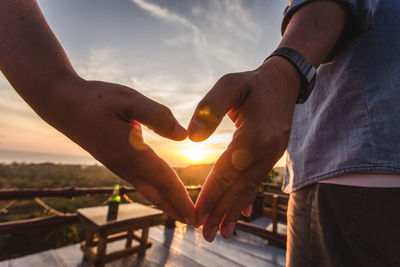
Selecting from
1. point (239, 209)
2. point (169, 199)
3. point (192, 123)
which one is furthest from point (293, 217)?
point (192, 123)

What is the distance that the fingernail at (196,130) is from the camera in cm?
47

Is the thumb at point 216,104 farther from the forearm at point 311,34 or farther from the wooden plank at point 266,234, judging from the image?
the wooden plank at point 266,234

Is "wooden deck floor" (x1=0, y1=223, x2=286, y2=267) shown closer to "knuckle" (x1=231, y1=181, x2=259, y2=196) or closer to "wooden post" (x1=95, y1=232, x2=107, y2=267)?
"wooden post" (x1=95, y1=232, x2=107, y2=267)

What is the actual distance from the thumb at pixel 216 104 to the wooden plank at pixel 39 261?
3429 mm

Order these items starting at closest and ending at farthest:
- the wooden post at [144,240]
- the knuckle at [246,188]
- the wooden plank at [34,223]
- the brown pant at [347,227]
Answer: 1. the knuckle at [246,188]
2. the brown pant at [347,227]
3. the wooden plank at [34,223]
4. the wooden post at [144,240]

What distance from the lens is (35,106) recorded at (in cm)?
49

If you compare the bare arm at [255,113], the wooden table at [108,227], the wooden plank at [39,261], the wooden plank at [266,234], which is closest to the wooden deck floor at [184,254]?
the wooden plank at [39,261]

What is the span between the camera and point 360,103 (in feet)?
2.44

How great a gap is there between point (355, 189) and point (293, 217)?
0.33m

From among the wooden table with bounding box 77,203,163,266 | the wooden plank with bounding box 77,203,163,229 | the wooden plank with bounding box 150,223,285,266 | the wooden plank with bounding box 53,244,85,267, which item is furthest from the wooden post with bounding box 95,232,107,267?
the wooden plank with bounding box 150,223,285,266

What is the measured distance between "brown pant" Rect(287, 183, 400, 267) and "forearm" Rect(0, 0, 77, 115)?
996 millimetres

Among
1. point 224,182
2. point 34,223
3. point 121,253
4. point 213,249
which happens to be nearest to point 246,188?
point 224,182

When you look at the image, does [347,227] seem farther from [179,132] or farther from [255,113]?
[179,132]

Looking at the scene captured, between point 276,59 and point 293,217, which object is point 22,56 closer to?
point 276,59
